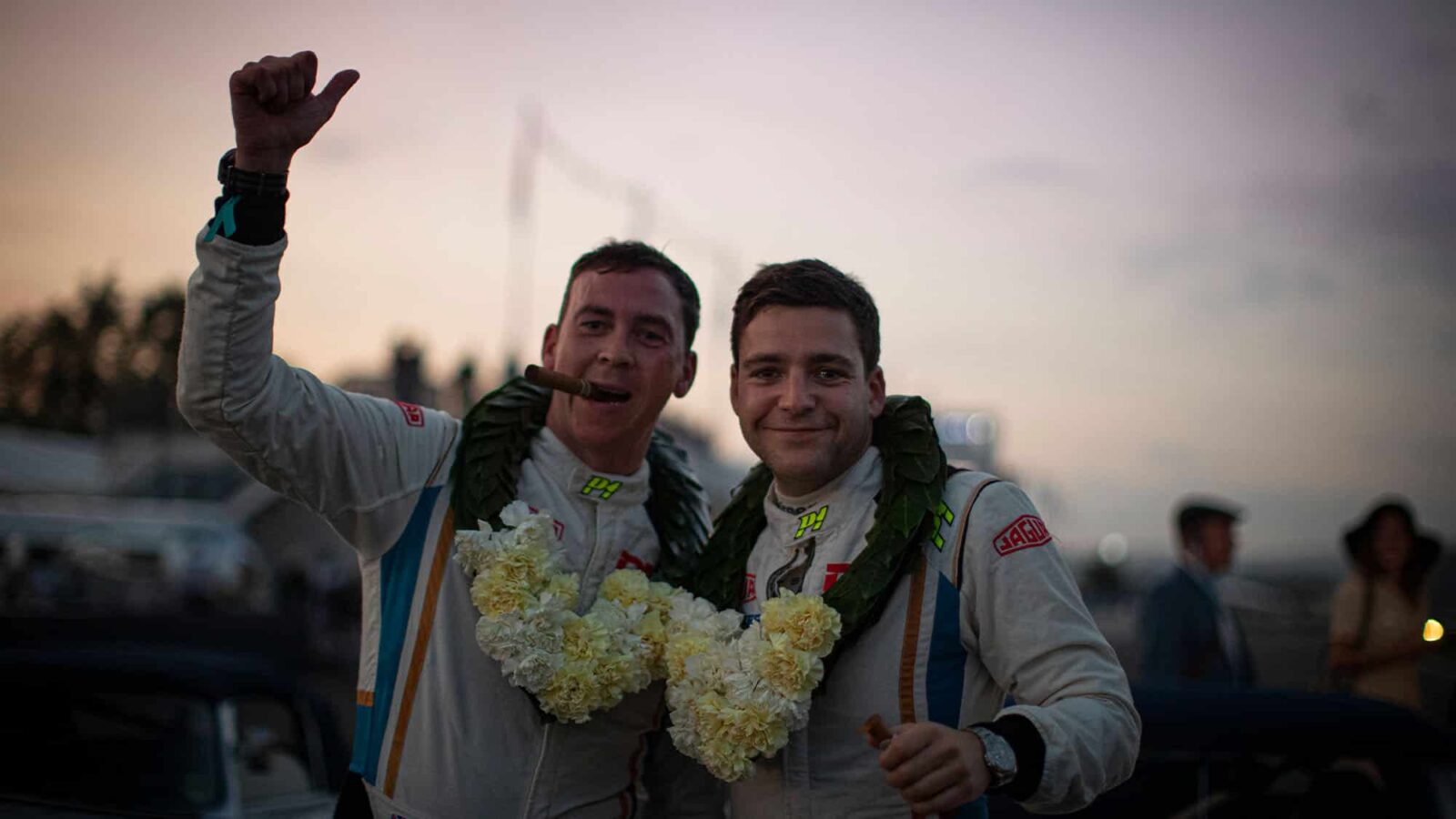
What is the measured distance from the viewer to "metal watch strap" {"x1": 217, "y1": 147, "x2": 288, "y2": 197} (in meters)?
2.29

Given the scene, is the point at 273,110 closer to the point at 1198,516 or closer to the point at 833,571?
the point at 833,571

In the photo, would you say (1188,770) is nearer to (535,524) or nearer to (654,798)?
(654,798)

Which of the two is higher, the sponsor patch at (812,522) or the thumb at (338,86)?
the thumb at (338,86)

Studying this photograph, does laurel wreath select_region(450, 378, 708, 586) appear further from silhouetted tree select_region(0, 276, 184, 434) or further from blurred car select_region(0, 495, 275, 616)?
silhouetted tree select_region(0, 276, 184, 434)

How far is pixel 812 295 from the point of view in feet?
8.72

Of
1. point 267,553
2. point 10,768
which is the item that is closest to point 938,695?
point 10,768

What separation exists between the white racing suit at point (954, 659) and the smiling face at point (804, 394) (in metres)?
0.18

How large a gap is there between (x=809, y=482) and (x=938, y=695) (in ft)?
1.97

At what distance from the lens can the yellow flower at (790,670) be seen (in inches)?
92.0

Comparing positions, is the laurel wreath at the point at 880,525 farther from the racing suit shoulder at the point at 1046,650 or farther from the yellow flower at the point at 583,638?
the yellow flower at the point at 583,638

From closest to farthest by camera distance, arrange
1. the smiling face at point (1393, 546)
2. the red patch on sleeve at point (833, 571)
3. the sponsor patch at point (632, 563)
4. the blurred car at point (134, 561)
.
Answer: the red patch on sleeve at point (833, 571)
the sponsor patch at point (632, 563)
the smiling face at point (1393, 546)
the blurred car at point (134, 561)

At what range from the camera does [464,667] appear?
9.09 feet

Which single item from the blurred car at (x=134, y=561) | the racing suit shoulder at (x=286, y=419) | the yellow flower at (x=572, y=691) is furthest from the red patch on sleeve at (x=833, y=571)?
the blurred car at (x=134, y=561)

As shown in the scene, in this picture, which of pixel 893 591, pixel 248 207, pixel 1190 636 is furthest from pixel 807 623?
pixel 1190 636
